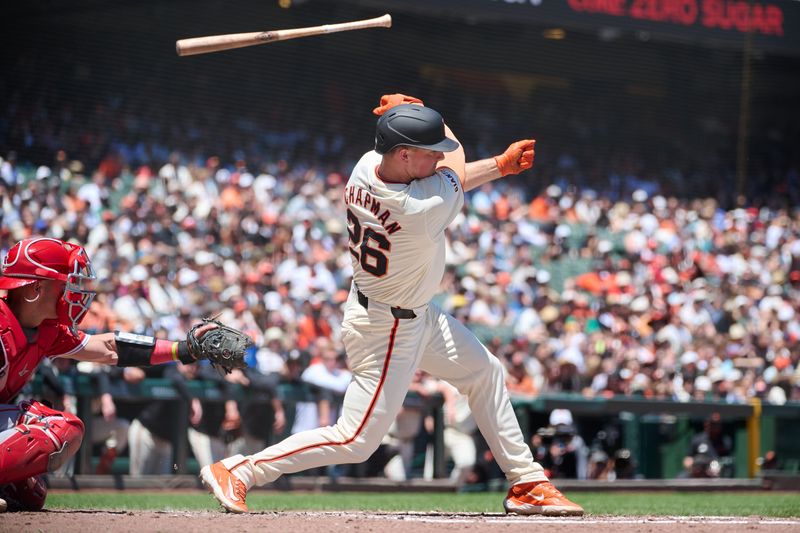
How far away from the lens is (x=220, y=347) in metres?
4.23

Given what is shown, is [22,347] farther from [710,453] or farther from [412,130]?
[710,453]

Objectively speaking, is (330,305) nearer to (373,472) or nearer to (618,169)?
(373,472)

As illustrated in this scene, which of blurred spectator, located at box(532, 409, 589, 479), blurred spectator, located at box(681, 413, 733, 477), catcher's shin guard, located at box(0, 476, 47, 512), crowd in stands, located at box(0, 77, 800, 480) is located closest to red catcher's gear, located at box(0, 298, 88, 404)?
catcher's shin guard, located at box(0, 476, 47, 512)

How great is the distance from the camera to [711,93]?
757 inches

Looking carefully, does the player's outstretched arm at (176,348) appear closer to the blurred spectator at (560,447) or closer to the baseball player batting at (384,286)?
the baseball player batting at (384,286)

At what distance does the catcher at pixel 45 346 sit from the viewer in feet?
13.0

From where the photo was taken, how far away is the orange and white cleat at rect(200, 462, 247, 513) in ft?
13.6

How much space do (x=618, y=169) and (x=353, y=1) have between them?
16.9 ft

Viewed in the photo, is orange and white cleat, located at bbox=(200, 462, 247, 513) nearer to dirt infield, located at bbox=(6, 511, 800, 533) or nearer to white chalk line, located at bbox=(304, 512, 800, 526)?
dirt infield, located at bbox=(6, 511, 800, 533)

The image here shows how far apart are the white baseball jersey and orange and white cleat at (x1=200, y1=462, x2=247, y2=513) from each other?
0.85 metres

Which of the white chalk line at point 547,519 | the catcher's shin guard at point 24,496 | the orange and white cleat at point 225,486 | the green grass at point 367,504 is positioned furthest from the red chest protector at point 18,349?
the white chalk line at point 547,519

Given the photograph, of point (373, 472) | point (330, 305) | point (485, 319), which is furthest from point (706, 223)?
point (373, 472)

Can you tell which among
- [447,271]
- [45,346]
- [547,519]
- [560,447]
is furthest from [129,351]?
[447,271]

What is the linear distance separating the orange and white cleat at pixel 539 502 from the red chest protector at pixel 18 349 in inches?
71.1
